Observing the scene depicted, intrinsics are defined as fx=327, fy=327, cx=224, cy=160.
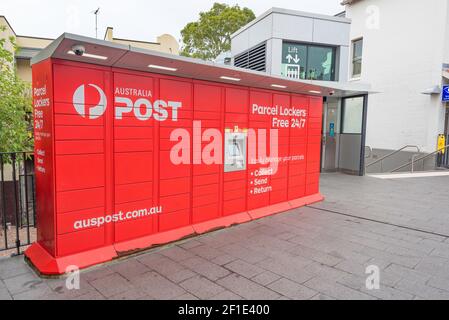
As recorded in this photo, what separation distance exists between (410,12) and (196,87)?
1219 centimetres

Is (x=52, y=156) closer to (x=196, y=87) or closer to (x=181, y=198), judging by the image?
(x=181, y=198)

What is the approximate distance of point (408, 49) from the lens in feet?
42.3

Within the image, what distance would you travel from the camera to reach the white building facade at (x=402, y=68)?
11945mm

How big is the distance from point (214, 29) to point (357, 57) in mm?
11163

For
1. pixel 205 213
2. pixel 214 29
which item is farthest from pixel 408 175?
pixel 214 29

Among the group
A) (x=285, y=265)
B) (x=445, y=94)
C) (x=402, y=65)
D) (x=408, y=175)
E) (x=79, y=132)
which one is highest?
(x=402, y=65)

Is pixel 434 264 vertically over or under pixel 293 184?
under

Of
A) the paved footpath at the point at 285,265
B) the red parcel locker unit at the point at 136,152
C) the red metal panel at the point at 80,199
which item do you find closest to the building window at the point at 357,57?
the paved footpath at the point at 285,265

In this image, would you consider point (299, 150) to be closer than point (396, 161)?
Yes

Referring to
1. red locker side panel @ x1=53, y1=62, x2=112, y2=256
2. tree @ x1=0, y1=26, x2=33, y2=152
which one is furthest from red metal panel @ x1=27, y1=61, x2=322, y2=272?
tree @ x1=0, y1=26, x2=33, y2=152

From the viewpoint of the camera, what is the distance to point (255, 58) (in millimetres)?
12094

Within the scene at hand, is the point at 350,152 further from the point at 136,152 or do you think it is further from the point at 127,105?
the point at 127,105

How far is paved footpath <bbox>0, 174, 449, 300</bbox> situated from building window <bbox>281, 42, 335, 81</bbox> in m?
6.74
